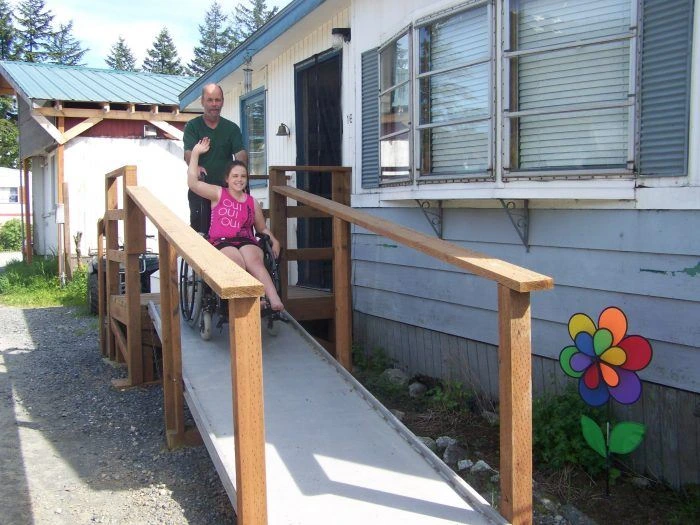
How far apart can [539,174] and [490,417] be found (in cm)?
162

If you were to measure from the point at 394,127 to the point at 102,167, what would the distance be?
1136cm

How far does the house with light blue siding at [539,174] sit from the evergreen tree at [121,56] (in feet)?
204

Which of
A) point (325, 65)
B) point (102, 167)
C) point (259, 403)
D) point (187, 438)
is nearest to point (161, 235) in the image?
point (187, 438)

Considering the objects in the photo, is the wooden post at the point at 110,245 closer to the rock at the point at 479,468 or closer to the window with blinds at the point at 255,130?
the window with blinds at the point at 255,130

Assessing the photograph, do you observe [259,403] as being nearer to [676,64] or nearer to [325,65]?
[676,64]

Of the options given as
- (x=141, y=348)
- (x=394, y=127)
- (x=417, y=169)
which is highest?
(x=394, y=127)

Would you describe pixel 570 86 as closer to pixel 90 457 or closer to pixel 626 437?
pixel 626 437

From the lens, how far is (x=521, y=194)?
13.8 ft

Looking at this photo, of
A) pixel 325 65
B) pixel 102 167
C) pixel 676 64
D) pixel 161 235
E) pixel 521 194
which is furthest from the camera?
pixel 102 167

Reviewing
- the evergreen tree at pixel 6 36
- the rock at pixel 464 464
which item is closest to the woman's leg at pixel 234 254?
the rock at pixel 464 464

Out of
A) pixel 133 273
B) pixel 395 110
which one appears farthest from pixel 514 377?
pixel 133 273

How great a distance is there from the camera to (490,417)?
4.68 meters

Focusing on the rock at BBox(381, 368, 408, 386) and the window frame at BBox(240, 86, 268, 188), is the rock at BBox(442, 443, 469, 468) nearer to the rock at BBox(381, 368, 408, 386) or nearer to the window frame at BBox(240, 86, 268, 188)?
the rock at BBox(381, 368, 408, 386)

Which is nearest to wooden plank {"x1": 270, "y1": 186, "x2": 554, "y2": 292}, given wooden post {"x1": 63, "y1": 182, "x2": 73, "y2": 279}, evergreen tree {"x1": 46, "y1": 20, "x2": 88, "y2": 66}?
wooden post {"x1": 63, "y1": 182, "x2": 73, "y2": 279}
